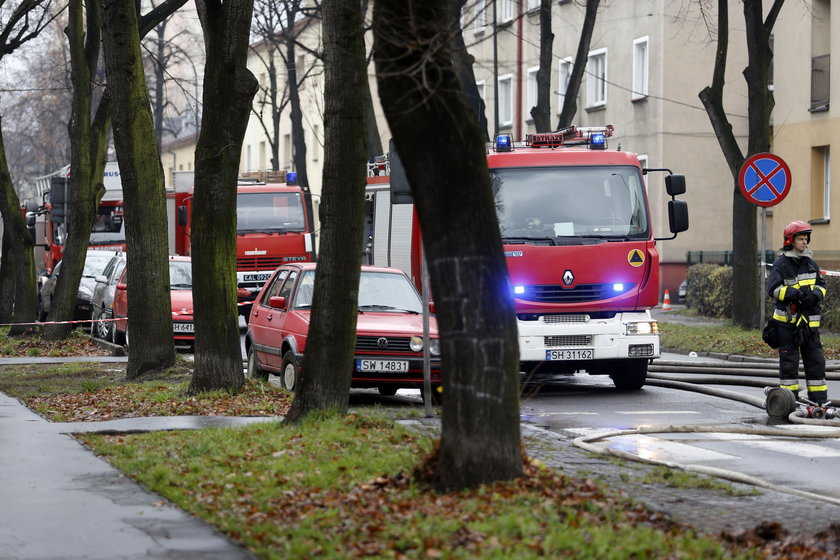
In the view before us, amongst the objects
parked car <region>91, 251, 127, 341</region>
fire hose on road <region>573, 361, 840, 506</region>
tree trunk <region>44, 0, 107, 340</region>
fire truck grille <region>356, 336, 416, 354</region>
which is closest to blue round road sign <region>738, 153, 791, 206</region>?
fire hose on road <region>573, 361, 840, 506</region>

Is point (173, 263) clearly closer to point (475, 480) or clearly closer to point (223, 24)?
point (223, 24)

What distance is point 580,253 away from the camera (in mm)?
16328

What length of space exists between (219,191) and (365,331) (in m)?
2.13

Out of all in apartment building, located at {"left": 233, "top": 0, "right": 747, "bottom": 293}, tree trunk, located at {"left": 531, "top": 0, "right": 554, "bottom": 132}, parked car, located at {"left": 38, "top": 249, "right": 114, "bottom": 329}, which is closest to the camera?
tree trunk, located at {"left": 531, "top": 0, "right": 554, "bottom": 132}

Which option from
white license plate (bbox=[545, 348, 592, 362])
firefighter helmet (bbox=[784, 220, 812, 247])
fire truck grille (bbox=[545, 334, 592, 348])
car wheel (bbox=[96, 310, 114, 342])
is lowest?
car wheel (bbox=[96, 310, 114, 342])

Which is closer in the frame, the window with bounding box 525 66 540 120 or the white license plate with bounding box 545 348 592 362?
the white license plate with bounding box 545 348 592 362

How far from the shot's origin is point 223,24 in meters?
14.1

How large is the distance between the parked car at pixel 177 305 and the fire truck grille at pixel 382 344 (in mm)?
8186

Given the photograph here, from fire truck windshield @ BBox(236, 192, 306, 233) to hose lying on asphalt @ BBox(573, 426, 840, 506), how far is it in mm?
18666

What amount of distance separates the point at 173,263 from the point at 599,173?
425 inches

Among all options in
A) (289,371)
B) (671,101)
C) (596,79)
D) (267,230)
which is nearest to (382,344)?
(289,371)

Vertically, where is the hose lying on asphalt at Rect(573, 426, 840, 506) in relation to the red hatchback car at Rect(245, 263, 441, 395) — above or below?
below

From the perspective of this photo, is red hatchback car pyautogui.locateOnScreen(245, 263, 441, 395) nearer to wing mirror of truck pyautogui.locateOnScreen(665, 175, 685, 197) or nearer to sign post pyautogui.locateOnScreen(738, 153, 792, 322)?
wing mirror of truck pyautogui.locateOnScreen(665, 175, 685, 197)

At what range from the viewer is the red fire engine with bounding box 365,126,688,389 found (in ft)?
53.5
